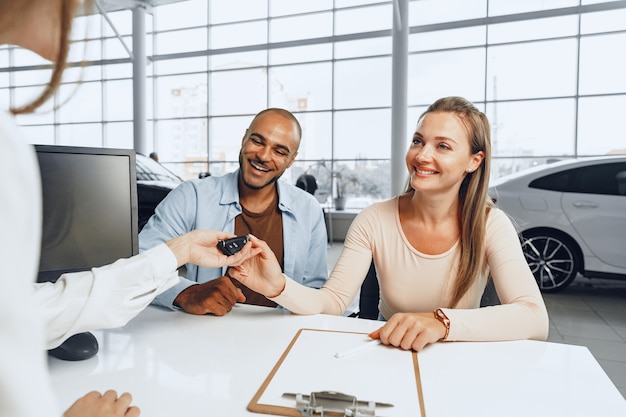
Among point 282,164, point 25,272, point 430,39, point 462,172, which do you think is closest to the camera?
point 25,272

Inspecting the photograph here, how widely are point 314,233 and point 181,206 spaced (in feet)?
2.10

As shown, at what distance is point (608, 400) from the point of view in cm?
82

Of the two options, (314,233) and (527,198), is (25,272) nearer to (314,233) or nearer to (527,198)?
(314,233)

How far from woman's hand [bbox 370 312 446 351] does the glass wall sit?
5594 mm

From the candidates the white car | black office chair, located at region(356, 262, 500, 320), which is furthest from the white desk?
the white car

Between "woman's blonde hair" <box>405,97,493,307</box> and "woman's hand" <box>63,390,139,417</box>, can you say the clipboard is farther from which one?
"woman's blonde hair" <box>405,97,493,307</box>

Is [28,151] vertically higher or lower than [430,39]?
lower

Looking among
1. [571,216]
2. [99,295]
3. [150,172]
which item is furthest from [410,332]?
[150,172]

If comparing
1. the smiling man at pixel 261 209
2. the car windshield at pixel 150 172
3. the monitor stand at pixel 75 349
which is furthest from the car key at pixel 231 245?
the car windshield at pixel 150 172

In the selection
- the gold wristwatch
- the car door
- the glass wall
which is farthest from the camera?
the glass wall

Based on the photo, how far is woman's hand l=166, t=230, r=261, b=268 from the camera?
46.8 inches

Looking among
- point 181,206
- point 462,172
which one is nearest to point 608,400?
point 462,172

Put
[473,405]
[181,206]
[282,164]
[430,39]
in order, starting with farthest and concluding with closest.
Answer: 1. [430,39]
2. [282,164]
3. [181,206]
4. [473,405]

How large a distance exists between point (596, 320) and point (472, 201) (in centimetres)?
255
